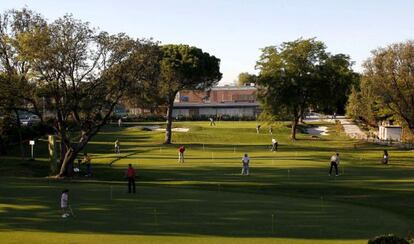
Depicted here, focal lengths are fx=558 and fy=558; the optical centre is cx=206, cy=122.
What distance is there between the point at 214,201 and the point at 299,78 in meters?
59.8

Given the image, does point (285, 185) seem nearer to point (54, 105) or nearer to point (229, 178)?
point (229, 178)

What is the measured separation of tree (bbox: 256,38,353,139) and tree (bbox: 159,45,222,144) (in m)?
11.1

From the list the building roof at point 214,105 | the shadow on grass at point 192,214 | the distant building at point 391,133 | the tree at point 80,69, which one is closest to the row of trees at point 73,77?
the tree at point 80,69

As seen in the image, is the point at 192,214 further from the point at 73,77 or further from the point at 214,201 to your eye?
the point at 73,77

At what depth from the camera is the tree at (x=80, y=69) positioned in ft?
134

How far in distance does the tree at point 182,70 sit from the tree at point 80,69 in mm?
29545

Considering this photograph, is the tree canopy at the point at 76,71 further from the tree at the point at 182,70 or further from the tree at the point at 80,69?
the tree at the point at 182,70

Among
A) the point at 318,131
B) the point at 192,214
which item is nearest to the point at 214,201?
the point at 192,214

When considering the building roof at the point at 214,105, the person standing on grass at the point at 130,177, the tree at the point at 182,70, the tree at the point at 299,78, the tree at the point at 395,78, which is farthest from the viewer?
the building roof at the point at 214,105

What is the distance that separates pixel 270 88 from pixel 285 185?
51343mm

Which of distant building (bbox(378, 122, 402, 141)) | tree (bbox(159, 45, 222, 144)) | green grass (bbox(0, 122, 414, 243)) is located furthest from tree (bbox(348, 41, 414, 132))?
tree (bbox(159, 45, 222, 144))

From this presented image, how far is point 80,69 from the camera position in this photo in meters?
Answer: 42.4

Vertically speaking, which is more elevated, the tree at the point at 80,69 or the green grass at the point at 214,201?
the tree at the point at 80,69

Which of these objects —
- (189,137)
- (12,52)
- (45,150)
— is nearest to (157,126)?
(189,137)
